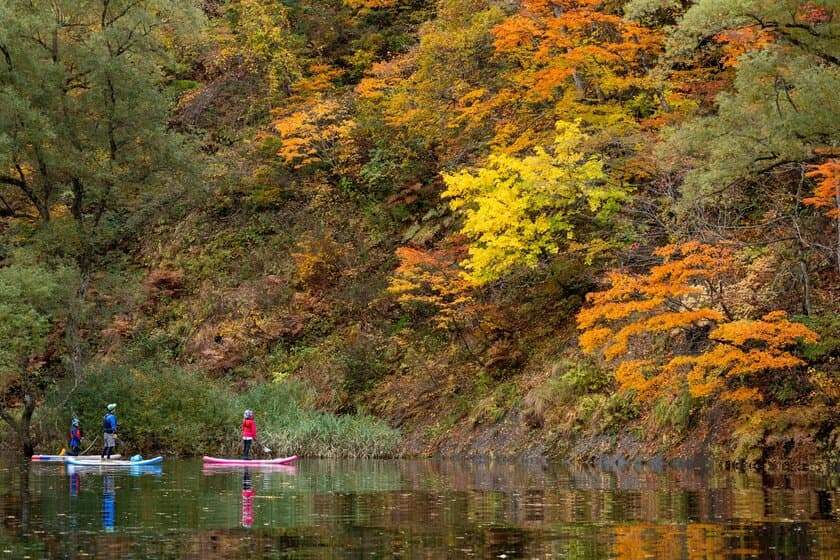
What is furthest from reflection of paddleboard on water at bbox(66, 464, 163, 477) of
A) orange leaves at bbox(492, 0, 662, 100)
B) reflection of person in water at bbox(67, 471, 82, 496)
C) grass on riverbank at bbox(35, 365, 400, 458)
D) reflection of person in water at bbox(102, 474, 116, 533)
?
orange leaves at bbox(492, 0, 662, 100)

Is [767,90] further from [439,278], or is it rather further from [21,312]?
[21,312]

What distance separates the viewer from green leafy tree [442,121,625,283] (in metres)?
28.1

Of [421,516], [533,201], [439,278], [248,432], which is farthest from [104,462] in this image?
→ [421,516]

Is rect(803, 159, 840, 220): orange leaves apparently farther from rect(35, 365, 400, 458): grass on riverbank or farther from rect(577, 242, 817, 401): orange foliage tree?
rect(35, 365, 400, 458): grass on riverbank

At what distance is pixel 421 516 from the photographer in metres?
13.2

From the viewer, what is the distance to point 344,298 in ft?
125

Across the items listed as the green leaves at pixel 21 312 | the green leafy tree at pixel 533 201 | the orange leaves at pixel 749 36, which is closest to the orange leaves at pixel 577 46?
the green leafy tree at pixel 533 201

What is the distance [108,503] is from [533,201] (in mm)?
16361

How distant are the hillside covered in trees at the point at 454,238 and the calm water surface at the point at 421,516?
4.04m

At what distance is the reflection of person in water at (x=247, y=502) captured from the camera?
12.8m

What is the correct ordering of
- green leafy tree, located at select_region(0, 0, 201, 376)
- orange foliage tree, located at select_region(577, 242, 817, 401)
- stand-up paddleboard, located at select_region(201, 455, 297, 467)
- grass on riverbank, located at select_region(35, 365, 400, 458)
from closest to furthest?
1. orange foliage tree, located at select_region(577, 242, 817, 401)
2. stand-up paddleboard, located at select_region(201, 455, 297, 467)
3. grass on riverbank, located at select_region(35, 365, 400, 458)
4. green leafy tree, located at select_region(0, 0, 201, 376)

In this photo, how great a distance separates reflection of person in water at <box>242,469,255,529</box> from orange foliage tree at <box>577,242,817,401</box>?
25.2 feet

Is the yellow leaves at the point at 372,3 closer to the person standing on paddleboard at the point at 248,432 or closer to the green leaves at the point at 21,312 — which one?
the green leaves at the point at 21,312

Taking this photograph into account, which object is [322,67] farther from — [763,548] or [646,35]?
[763,548]
